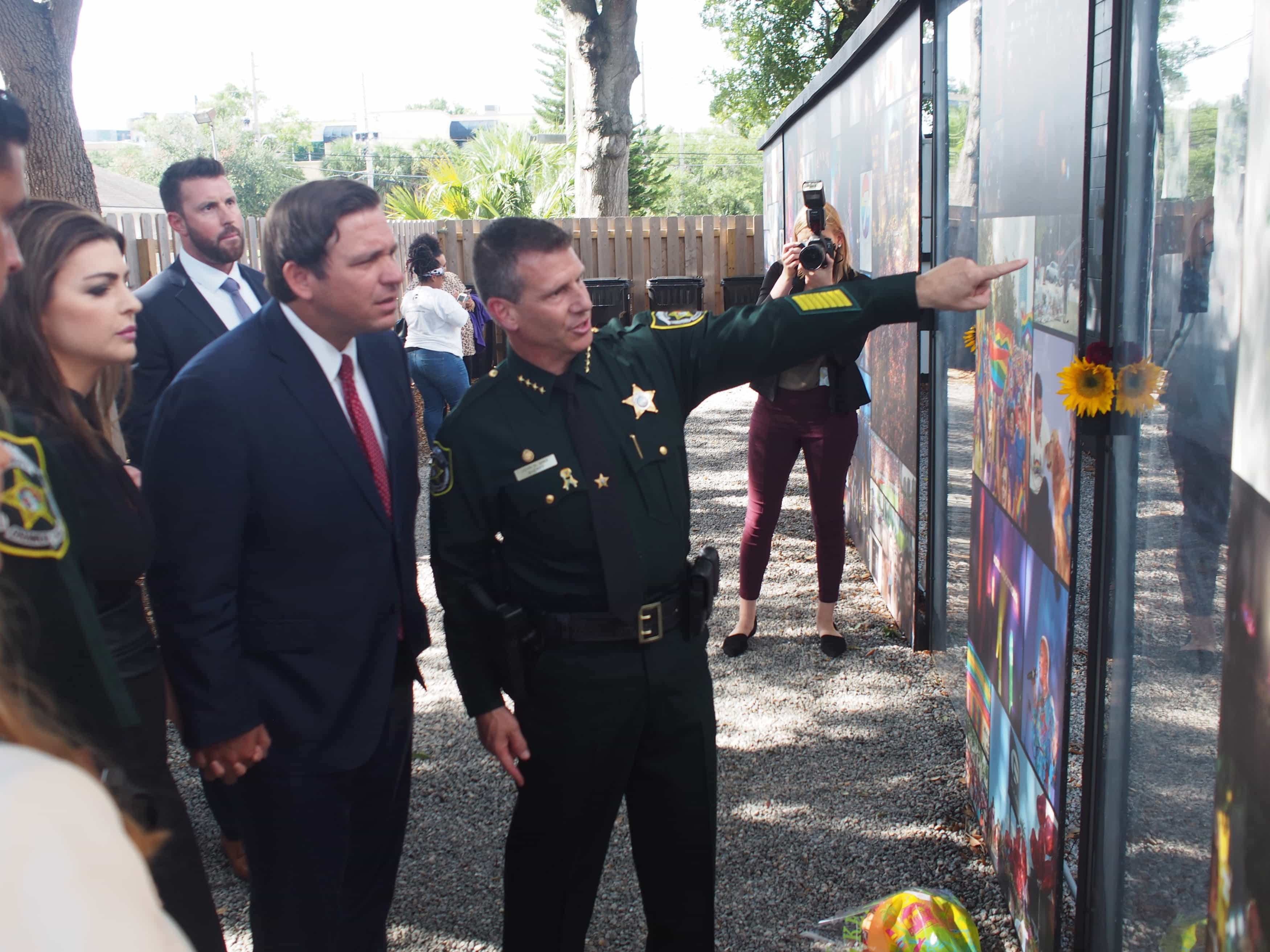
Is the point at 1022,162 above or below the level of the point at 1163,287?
above

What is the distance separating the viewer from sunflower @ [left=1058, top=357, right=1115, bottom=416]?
2075 mm

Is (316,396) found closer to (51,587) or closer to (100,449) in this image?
(100,449)

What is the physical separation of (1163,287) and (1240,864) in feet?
2.98

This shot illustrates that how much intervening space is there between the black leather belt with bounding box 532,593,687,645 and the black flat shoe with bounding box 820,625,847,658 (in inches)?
108

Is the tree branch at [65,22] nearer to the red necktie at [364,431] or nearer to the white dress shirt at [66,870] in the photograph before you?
the red necktie at [364,431]

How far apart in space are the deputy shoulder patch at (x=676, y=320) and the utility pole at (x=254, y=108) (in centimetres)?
7676

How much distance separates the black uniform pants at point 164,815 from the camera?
2115 mm

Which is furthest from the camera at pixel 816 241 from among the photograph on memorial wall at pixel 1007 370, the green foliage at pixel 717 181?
the green foliage at pixel 717 181

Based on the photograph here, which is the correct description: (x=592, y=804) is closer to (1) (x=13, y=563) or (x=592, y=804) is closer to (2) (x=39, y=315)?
(1) (x=13, y=563)

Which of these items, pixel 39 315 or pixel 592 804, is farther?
pixel 592 804

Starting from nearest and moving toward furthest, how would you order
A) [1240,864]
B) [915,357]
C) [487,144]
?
[1240,864], [915,357], [487,144]

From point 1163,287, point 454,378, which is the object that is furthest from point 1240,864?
point 454,378

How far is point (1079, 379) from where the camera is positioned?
7.00 ft

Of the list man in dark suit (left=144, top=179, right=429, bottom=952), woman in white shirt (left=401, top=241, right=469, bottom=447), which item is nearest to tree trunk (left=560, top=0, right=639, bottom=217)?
woman in white shirt (left=401, top=241, right=469, bottom=447)
